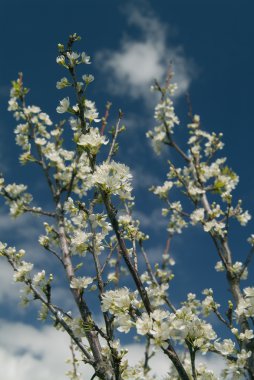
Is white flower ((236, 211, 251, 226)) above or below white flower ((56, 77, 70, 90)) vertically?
above

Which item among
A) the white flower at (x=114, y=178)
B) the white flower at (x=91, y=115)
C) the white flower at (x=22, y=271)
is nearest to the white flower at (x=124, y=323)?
the white flower at (x=114, y=178)

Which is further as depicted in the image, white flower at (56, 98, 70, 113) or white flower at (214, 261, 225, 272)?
white flower at (214, 261, 225, 272)

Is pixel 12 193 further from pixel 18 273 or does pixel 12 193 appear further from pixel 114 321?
pixel 114 321

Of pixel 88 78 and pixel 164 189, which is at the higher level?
pixel 164 189

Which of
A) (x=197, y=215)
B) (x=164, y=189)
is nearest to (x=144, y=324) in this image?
(x=197, y=215)

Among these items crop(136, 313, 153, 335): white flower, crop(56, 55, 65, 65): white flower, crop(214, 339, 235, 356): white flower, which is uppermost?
crop(56, 55, 65, 65): white flower

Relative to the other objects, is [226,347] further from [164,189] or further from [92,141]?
[164,189]

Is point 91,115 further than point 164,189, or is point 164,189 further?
point 164,189

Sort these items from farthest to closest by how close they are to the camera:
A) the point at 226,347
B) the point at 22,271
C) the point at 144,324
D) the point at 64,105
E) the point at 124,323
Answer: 1. the point at 22,271
2. the point at 226,347
3. the point at 64,105
4. the point at 124,323
5. the point at 144,324

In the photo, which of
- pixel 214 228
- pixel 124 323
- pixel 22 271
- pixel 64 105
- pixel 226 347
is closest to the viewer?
pixel 124 323

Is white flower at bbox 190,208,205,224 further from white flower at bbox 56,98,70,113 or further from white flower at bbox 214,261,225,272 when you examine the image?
white flower at bbox 56,98,70,113

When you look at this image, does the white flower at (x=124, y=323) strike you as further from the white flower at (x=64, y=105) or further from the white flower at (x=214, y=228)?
the white flower at (x=214, y=228)

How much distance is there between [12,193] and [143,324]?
16.8 feet

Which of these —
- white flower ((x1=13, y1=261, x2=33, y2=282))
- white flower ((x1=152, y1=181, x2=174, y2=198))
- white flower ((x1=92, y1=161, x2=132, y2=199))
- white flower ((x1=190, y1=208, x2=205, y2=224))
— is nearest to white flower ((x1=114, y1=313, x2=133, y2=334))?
white flower ((x1=92, y1=161, x2=132, y2=199))
